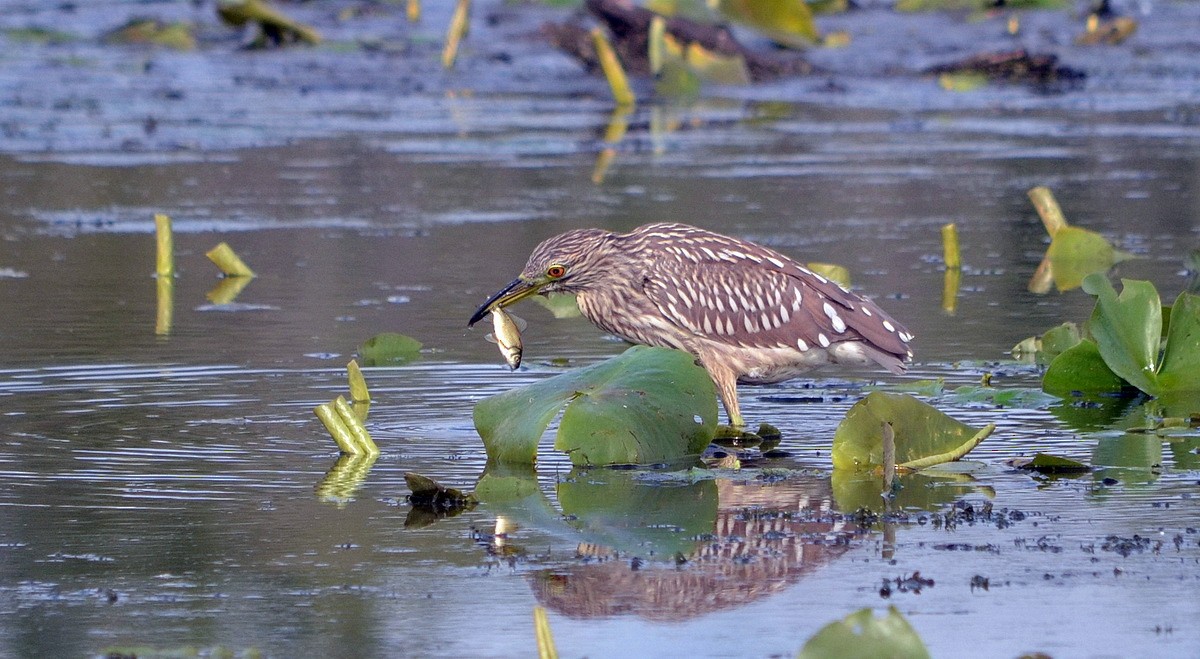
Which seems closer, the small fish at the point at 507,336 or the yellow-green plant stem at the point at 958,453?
the yellow-green plant stem at the point at 958,453

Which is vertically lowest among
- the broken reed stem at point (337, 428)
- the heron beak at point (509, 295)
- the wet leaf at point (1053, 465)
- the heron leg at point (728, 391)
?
the wet leaf at point (1053, 465)

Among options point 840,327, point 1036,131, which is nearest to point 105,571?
point 840,327

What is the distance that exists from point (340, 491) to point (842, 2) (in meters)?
21.0

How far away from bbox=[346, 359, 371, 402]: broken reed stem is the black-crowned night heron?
21.5 inches

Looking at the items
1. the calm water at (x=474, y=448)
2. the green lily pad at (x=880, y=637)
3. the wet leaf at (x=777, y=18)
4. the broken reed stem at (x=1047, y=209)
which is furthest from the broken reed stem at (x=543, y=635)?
the wet leaf at (x=777, y=18)

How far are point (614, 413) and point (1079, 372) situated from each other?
81.9 inches

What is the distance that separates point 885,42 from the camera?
79.8 ft

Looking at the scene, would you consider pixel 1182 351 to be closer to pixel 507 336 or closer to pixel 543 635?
pixel 507 336

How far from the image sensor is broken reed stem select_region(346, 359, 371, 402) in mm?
7348

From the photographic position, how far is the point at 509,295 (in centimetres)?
732

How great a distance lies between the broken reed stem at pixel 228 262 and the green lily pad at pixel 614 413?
4524 mm

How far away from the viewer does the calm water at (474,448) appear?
15.3 ft

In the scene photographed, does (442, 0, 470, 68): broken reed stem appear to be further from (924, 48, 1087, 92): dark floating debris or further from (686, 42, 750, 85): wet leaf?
(924, 48, 1087, 92): dark floating debris

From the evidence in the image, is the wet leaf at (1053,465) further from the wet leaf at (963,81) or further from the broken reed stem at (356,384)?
the wet leaf at (963,81)
